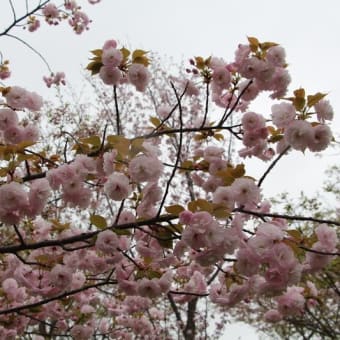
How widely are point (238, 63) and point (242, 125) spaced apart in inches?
13.1

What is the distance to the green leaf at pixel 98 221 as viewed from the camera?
219 centimetres

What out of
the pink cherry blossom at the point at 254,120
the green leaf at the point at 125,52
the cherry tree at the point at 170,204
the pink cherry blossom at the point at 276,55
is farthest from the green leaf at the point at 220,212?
the green leaf at the point at 125,52

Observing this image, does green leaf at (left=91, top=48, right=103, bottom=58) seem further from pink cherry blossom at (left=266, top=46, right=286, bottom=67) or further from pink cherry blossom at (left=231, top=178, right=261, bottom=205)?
pink cherry blossom at (left=231, top=178, right=261, bottom=205)

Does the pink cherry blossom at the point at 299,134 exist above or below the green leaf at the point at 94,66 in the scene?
below

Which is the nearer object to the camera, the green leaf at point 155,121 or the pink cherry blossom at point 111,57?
the pink cherry blossom at point 111,57

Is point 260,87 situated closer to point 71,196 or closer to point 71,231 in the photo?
point 71,196

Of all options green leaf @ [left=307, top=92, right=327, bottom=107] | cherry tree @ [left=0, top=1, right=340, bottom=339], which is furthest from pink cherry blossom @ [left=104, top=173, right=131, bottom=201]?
green leaf @ [left=307, top=92, right=327, bottom=107]

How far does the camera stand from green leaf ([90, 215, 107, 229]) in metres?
2.19

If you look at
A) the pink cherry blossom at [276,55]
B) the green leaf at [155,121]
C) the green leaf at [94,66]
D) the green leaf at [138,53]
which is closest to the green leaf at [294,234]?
the pink cherry blossom at [276,55]

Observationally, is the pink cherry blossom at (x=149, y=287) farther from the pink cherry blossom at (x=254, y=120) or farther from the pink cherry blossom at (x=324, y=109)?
the pink cherry blossom at (x=324, y=109)

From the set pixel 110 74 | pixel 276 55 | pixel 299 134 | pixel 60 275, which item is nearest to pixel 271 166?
pixel 299 134

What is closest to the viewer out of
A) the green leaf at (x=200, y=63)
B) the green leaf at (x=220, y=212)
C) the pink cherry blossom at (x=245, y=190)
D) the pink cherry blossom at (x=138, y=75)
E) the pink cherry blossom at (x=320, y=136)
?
the green leaf at (x=220, y=212)

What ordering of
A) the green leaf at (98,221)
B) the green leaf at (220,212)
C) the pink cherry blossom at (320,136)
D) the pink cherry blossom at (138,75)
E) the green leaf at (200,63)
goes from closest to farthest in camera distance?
1. the green leaf at (220,212)
2. the pink cherry blossom at (320,136)
3. the green leaf at (98,221)
4. the pink cherry blossom at (138,75)
5. the green leaf at (200,63)

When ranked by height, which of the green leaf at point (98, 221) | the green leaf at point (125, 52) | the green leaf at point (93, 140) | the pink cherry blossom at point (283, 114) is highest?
the green leaf at point (125, 52)
